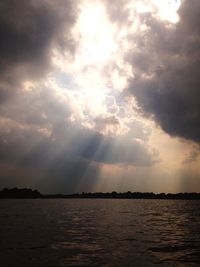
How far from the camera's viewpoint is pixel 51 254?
2569cm

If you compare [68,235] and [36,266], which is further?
[68,235]

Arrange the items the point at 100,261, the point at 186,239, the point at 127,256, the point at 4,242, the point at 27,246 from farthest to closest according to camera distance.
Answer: the point at 186,239, the point at 4,242, the point at 27,246, the point at 127,256, the point at 100,261

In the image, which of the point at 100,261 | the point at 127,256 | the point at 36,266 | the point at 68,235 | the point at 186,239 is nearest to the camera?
the point at 36,266

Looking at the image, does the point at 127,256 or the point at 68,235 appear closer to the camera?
the point at 127,256

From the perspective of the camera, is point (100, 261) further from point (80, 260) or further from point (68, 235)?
point (68, 235)

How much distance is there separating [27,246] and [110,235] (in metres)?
11.6

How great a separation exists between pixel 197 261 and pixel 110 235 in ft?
51.0

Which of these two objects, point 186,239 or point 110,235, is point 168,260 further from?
point 110,235

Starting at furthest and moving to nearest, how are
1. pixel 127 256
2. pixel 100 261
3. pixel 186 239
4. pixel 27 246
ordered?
pixel 186 239 < pixel 27 246 < pixel 127 256 < pixel 100 261

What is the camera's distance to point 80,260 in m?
23.6

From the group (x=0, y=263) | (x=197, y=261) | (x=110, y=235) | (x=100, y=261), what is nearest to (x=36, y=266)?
(x=0, y=263)

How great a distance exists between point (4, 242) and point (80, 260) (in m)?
10.8

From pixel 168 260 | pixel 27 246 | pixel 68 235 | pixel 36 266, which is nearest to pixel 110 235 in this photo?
pixel 68 235

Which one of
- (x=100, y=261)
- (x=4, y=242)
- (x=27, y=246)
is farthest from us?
(x=4, y=242)
